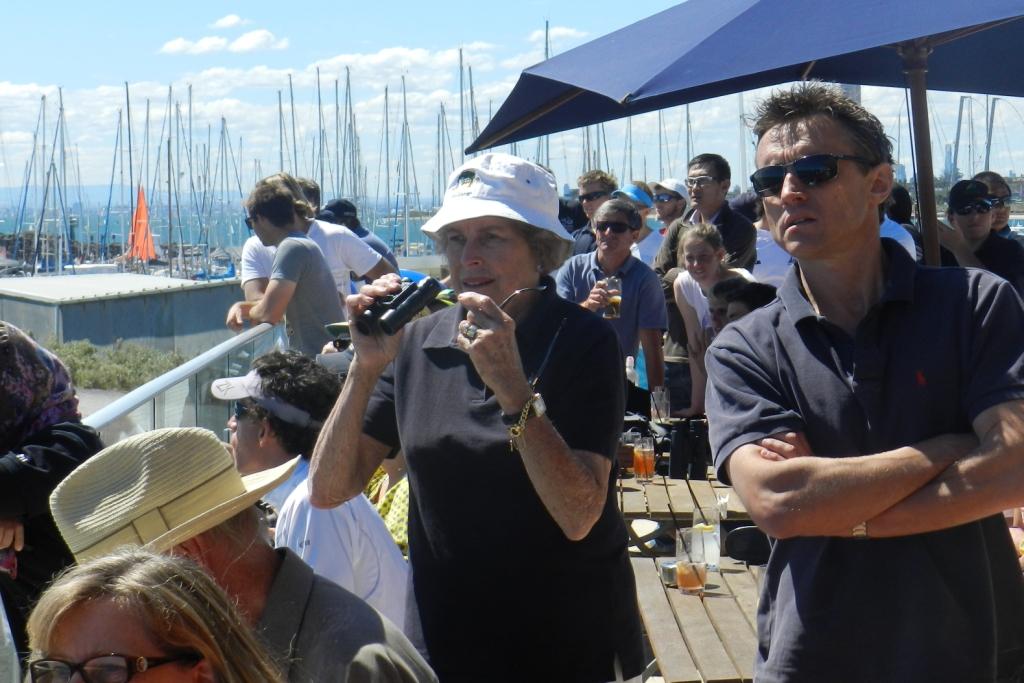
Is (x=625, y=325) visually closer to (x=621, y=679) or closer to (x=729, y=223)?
(x=729, y=223)

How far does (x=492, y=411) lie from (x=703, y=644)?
1.17 meters

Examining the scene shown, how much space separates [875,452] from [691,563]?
1.80 metres

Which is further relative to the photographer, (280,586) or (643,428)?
(643,428)

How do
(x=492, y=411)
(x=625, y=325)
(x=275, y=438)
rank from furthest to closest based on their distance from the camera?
(x=625, y=325) < (x=275, y=438) < (x=492, y=411)

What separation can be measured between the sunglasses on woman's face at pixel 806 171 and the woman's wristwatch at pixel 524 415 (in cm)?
65

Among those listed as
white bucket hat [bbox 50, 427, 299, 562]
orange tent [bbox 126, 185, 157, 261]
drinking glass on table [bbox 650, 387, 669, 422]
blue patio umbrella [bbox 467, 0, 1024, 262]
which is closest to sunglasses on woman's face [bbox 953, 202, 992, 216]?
blue patio umbrella [bbox 467, 0, 1024, 262]

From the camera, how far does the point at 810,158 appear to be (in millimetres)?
2590

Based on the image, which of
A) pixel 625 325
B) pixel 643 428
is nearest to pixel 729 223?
pixel 625 325

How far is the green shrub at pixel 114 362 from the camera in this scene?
15750mm

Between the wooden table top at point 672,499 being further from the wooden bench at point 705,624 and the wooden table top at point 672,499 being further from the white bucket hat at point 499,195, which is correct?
the white bucket hat at point 499,195

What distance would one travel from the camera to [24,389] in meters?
3.83

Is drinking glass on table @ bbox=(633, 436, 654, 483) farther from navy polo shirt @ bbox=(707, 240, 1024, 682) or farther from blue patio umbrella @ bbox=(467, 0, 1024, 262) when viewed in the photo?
navy polo shirt @ bbox=(707, 240, 1024, 682)

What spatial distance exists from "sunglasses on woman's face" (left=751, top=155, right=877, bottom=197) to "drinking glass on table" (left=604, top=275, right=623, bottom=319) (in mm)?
4218

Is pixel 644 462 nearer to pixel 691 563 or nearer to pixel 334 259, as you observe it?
pixel 691 563
